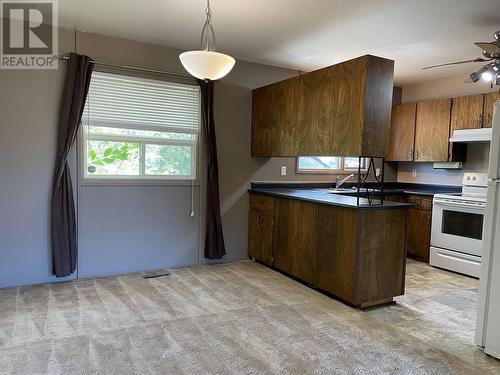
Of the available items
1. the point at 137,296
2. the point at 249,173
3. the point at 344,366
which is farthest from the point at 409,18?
the point at 137,296

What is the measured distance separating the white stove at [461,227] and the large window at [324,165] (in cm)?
135

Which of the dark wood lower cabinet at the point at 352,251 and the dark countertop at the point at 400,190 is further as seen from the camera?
the dark countertop at the point at 400,190

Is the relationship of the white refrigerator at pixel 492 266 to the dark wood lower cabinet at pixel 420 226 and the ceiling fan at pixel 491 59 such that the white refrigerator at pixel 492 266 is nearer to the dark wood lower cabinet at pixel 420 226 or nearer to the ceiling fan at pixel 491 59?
the ceiling fan at pixel 491 59

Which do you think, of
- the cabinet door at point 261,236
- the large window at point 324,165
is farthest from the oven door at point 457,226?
the cabinet door at point 261,236

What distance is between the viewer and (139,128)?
13.0 feet

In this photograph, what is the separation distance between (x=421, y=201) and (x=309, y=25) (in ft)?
9.53

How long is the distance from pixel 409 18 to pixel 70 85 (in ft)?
10.5

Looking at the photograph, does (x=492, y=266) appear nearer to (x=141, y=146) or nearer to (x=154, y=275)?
(x=154, y=275)

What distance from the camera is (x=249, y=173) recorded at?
186 inches

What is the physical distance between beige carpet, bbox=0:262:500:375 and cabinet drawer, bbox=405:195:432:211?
2.25 metres

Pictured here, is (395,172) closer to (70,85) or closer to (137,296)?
(137,296)

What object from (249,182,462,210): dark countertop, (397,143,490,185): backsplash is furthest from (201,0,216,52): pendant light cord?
(397,143,490,185): backsplash

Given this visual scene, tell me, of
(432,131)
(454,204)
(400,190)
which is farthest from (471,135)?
(400,190)

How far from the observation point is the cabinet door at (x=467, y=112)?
14.5 ft
